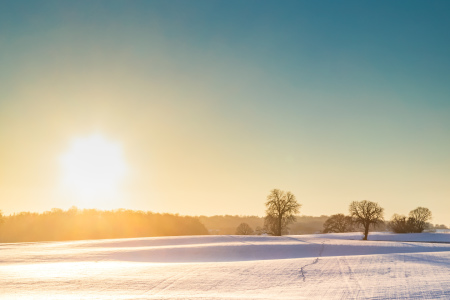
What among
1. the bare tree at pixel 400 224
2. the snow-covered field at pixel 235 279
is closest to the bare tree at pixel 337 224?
the bare tree at pixel 400 224

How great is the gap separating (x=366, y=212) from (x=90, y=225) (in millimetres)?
61304

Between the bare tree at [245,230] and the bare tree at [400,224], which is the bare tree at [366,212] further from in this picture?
the bare tree at [245,230]

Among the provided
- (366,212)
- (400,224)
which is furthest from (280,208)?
(400,224)

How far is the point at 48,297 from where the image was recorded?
16281 mm

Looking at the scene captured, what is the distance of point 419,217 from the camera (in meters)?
83.4

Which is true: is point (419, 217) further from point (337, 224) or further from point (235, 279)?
point (235, 279)

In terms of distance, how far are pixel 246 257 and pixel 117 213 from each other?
3112 inches

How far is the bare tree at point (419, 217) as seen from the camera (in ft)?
265

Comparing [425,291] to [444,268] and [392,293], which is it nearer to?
[392,293]

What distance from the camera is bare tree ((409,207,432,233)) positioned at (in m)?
80.6

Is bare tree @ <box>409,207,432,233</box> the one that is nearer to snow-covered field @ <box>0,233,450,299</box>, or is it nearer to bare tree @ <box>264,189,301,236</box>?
bare tree @ <box>264,189,301,236</box>

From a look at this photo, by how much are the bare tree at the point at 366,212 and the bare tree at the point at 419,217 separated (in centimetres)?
2647

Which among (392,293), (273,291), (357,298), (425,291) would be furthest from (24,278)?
(425,291)

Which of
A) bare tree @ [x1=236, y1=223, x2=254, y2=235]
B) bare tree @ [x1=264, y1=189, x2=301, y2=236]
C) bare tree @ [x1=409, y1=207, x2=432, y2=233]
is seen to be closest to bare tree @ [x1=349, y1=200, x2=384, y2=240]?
bare tree @ [x1=264, y1=189, x2=301, y2=236]
